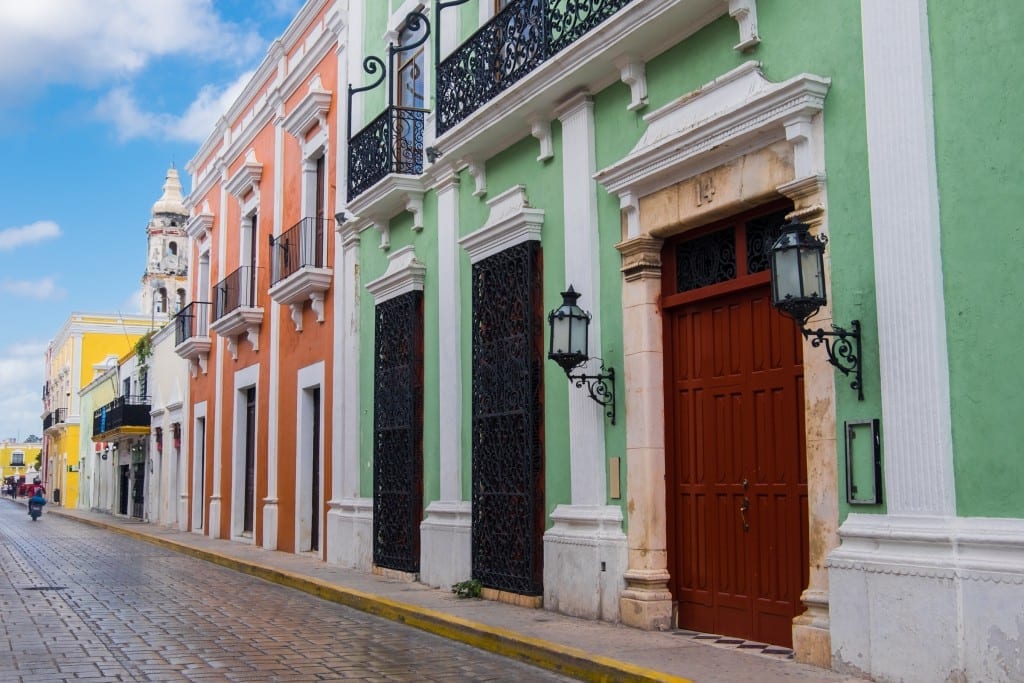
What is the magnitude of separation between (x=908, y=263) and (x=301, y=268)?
35.7ft

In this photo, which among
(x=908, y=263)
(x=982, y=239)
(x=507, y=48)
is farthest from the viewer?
(x=507, y=48)

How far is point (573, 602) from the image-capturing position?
879 centimetres

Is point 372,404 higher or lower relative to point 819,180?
lower

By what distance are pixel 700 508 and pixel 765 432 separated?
2.96 ft

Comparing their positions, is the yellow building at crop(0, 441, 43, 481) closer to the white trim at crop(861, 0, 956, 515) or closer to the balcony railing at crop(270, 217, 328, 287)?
the balcony railing at crop(270, 217, 328, 287)

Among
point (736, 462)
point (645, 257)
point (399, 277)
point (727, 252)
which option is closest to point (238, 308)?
point (399, 277)

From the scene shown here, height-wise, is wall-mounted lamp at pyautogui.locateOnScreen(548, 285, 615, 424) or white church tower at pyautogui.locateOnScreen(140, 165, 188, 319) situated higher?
white church tower at pyautogui.locateOnScreen(140, 165, 188, 319)

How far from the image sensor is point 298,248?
54.1ft

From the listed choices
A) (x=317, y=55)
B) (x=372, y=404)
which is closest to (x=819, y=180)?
(x=372, y=404)

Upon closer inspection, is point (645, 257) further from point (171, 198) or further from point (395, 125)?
point (171, 198)

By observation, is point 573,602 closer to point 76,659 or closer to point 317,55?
point 76,659

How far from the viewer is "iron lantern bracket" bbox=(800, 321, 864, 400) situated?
245 inches

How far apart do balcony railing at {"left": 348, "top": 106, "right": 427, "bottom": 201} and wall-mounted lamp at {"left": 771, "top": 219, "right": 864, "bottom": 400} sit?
662 cm

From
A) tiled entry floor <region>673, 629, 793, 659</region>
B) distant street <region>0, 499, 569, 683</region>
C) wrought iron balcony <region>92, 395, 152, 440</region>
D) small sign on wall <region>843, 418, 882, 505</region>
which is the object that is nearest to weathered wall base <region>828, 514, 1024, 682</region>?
small sign on wall <region>843, 418, 882, 505</region>
